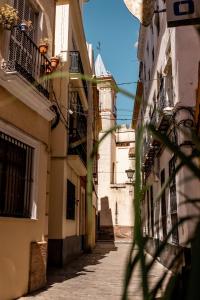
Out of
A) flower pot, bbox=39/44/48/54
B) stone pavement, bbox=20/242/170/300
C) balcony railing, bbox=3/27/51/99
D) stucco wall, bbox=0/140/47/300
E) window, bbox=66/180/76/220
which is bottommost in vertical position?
stone pavement, bbox=20/242/170/300

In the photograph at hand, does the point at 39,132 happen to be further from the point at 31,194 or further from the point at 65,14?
the point at 65,14

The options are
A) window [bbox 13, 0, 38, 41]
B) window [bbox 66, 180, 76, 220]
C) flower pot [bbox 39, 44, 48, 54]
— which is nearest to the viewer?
window [bbox 13, 0, 38, 41]

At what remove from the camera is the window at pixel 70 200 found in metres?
13.1

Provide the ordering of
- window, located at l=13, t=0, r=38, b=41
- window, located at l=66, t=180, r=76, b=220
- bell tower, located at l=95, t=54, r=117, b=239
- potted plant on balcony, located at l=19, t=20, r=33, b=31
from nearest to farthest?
1. potted plant on balcony, located at l=19, t=20, r=33, b=31
2. window, located at l=13, t=0, r=38, b=41
3. window, located at l=66, t=180, r=76, b=220
4. bell tower, located at l=95, t=54, r=117, b=239

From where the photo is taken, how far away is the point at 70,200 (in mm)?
13562

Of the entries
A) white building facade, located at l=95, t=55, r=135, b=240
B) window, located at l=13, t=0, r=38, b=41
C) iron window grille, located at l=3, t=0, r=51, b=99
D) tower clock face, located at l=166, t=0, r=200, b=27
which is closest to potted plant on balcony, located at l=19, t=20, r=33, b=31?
iron window grille, located at l=3, t=0, r=51, b=99

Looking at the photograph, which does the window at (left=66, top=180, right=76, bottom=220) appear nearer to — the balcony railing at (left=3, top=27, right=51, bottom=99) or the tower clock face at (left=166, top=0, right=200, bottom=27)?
the balcony railing at (left=3, top=27, right=51, bottom=99)

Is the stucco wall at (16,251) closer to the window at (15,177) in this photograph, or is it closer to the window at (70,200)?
the window at (15,177)

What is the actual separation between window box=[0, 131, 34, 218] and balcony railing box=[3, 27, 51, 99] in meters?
1.32

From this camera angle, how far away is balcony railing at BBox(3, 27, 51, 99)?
7339 millimetres

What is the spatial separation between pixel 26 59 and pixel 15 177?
8.93 ft

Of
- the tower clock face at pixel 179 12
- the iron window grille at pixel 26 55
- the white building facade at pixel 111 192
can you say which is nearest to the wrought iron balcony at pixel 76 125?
the iron window grille at pixel 26 55

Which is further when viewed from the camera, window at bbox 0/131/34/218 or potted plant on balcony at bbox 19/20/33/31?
potted plant on balcony at bbox 19/20/33/31

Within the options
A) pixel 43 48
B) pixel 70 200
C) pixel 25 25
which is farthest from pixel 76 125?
pixel 25 25
